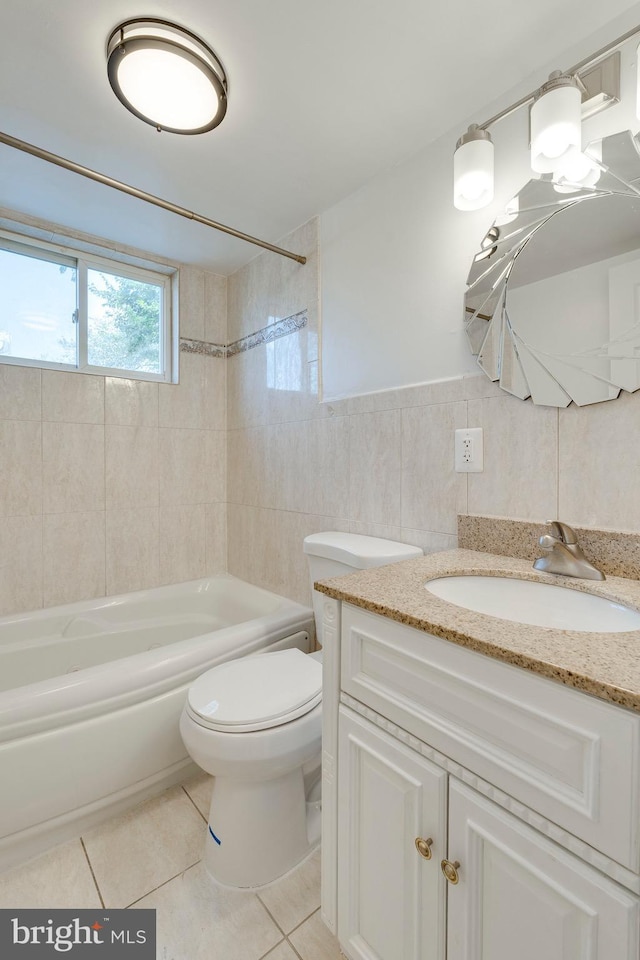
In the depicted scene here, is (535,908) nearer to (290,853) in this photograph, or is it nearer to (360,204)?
→ (290,853)

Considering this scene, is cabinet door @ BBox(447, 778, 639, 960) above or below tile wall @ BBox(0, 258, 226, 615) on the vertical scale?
below

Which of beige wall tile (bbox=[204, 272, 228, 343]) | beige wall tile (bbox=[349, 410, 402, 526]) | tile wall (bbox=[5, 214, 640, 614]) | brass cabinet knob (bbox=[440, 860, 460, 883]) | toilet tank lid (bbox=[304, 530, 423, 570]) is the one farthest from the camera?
beige wall tile (bbox=[204, 272, 228, 343])

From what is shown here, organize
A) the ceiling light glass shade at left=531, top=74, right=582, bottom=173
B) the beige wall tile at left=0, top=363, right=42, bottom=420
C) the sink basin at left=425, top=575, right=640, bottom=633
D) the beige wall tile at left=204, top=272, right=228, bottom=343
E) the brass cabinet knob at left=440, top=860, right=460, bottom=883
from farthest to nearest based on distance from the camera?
1. the beige wall tile at left=204, top=272, right=228, bottom=343
2. the beige wall tile at left=0, top=363, right=42, bottom=420
3. the ceiling light glass shade at left=531, top=74, right=582, bottom=173
4. the sink basin at left=425, top=575, right=640, bottom=633
5. the brass cabinet knob at left=440, top=860, right=460, bottom=883

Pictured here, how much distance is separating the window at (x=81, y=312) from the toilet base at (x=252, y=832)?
77.5 inches

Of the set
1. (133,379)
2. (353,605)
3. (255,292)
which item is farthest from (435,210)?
(133,379)

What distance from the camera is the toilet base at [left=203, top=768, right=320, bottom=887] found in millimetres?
1173

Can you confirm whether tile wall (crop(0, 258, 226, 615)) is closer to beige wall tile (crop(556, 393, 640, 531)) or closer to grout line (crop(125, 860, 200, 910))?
grout line (crop(125, 860, 200, 910))

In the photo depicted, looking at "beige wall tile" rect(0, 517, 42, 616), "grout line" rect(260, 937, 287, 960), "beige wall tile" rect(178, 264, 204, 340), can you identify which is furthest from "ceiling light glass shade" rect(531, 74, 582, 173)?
"beige wall tile" rect(0, 517, 42, 616)

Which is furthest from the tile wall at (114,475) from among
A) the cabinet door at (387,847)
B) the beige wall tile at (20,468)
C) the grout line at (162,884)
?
the cabinet door at (387,847)

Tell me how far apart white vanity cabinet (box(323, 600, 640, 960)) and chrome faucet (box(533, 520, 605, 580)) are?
18.5 inches

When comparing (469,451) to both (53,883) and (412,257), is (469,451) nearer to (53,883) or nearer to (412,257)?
(412,257)

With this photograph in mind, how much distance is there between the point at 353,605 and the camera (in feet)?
2.87

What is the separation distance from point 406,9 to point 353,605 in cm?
143

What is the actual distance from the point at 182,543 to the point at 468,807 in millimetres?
2051
